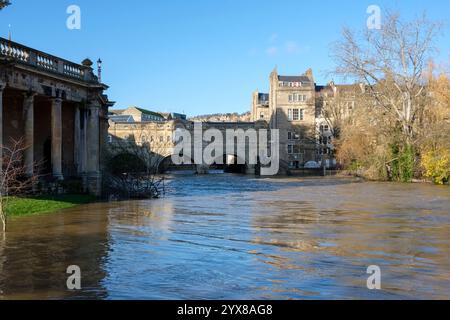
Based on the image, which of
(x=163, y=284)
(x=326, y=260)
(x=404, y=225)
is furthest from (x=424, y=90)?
(x=163, y=284)

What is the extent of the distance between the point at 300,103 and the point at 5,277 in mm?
88278

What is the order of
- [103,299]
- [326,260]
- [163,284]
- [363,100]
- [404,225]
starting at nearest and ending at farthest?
1. [103,299]
2. [163,284]
3. [326,260]
4. [404,225]
5. [363,100]

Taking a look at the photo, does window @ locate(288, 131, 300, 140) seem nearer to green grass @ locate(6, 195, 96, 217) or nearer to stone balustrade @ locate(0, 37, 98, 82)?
stone balustrade @ locate(0, 37, 98, 82)

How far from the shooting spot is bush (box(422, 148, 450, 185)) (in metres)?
43.7

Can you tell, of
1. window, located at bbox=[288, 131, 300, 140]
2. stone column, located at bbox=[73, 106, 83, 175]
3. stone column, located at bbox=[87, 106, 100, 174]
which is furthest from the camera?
window, located at bbox=[288, 131, 300, 140]

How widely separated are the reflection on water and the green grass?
99 cm

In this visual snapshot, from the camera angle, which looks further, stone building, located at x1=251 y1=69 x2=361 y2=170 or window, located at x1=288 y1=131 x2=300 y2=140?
window, located at x1=288 y1=131 x2=300 y2=140

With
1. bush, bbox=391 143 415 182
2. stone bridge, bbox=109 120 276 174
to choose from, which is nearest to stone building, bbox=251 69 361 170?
stone bridge, bbox=109 120 276 174

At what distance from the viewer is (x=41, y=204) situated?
69.7 ft

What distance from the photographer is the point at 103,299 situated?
8.43m

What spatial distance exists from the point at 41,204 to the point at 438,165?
34110 millimetres
